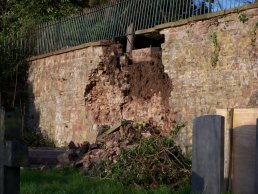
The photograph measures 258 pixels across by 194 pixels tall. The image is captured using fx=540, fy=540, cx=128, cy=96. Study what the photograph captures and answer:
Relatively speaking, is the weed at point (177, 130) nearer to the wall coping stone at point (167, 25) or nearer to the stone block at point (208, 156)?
the wall coping stone at point (167, 25)

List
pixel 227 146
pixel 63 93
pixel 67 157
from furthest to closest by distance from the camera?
pixel 63 93
pixel 67 157
pixel 227 146

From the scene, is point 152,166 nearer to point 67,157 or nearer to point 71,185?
point 71,185

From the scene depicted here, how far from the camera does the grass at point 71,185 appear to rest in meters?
7.59

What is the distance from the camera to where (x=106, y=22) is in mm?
15445

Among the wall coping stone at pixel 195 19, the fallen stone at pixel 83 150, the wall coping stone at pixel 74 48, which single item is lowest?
the fallen stone at pixel 83 150

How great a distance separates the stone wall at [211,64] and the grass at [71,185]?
3159 millimetres

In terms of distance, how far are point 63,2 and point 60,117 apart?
8.17 meters

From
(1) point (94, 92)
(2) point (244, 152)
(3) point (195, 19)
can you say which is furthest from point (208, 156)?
(1) point (94, 92)

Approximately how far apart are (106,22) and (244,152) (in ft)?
29.8

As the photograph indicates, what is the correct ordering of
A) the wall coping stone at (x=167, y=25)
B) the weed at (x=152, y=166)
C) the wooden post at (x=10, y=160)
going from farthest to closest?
the wall coping stone at (x=167, y=25), the weed at (x=152, y=166), the wooden post at (x=10, y=160)

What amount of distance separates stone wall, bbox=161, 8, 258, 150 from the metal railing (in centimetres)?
49

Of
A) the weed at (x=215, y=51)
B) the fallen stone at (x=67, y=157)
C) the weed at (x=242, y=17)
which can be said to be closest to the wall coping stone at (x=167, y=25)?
the weed at (x=242, y=17)

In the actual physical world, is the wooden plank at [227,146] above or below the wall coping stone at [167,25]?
below

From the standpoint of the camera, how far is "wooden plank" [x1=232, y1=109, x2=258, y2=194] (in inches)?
273
